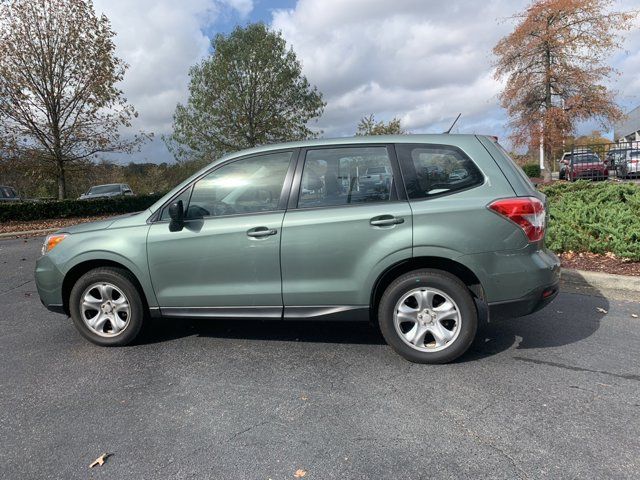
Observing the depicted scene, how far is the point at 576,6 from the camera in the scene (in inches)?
771

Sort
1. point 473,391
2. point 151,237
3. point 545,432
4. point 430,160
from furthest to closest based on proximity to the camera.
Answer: point 151,237 → point 430,160 → point 473,391 → point 545,432

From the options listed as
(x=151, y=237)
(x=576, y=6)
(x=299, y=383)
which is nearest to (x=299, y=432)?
(x=299, y=383)

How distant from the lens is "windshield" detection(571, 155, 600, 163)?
52.3 ft

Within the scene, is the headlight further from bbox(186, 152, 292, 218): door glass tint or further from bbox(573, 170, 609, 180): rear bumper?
bbox(573, 170, 609, 180): rear bumper

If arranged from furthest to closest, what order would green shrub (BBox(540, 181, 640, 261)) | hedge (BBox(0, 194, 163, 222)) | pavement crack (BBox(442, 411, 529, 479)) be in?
hedge (BBox(0, 194, 163, 222)), green shrub (BBox(540, 181, 640, 261)), pavement crack (BBox(442, 411, 529, 479))

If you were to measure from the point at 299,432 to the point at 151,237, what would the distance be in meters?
2.14

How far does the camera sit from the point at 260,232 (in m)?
3.81

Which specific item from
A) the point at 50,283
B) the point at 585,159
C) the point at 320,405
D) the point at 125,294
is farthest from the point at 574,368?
the point at 585,159

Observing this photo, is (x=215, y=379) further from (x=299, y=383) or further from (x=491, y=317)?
(x=491, y=317)

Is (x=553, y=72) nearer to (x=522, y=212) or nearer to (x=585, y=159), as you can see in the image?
(x=585, y=159)

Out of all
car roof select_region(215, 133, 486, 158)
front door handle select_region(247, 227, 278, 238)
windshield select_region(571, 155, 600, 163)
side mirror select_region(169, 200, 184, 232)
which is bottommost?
front door handle select_region(247, 227, 278, 238)

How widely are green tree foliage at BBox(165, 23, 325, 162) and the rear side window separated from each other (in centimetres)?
2191

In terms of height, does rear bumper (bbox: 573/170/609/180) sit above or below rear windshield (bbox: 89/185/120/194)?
below

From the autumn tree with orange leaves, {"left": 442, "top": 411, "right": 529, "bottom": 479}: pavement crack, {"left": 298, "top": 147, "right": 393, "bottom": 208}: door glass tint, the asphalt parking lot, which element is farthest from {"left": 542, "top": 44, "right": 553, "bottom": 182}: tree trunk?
{"left": 442, "top": 411, "right": 529, "bottom": 479}: pavement crack
